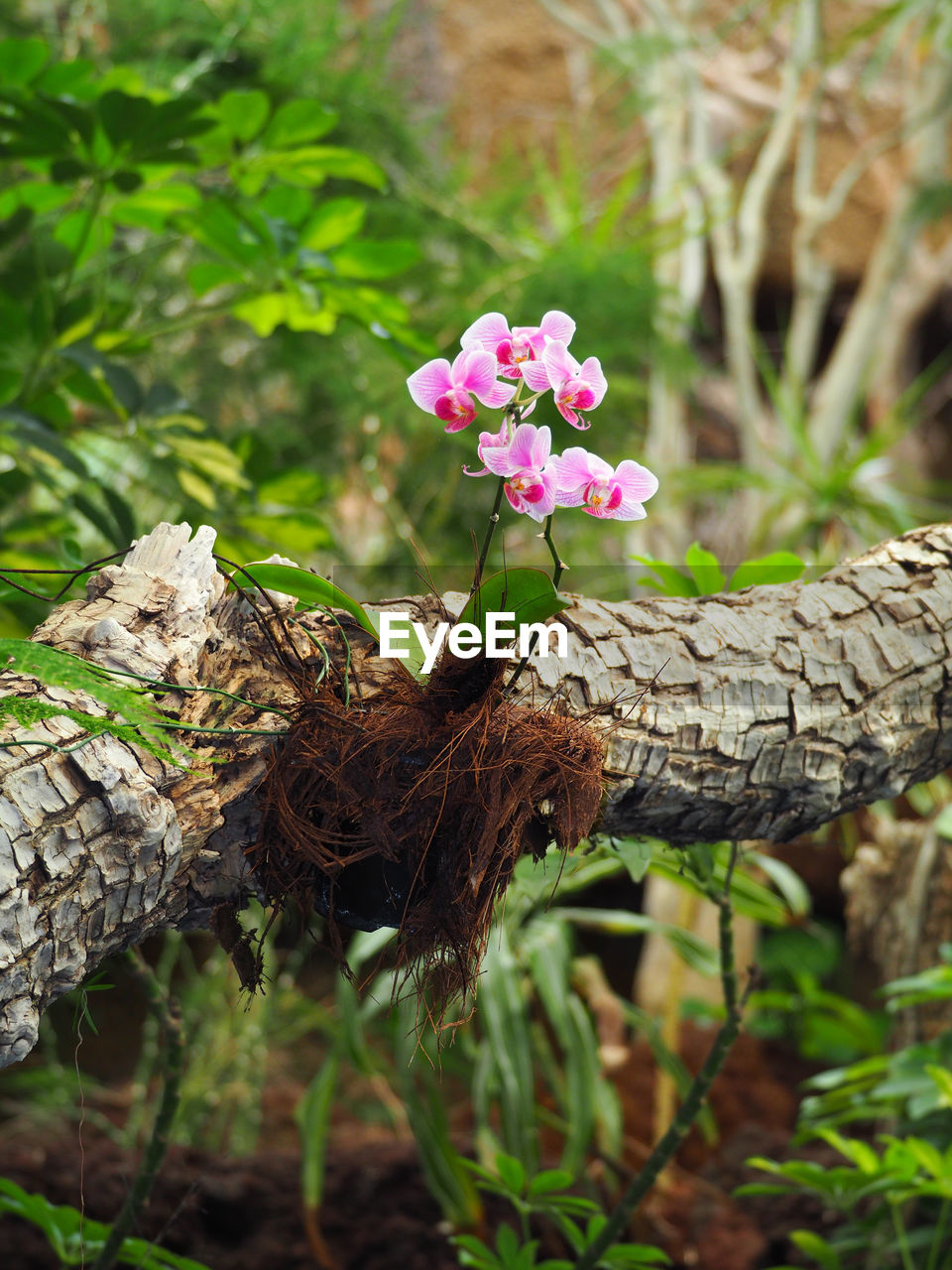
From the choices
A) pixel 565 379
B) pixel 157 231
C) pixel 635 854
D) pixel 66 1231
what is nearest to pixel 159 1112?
pixel 66 1231

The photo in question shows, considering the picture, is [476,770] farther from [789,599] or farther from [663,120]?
[663,120]

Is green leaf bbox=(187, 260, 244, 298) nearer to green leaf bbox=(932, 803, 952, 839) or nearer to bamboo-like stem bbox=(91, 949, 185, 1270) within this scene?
bamboo-like stem bbox=(91, 949, 185, 1270)

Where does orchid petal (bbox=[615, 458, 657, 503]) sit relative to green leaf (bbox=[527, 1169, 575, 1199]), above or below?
above

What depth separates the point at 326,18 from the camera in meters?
1.83

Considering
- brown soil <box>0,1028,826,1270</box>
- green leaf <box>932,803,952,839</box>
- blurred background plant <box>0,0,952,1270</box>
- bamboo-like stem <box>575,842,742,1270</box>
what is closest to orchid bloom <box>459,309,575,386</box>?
blurred background plant <box>0,0,952,1270</box>

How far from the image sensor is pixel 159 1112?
2.59 feet

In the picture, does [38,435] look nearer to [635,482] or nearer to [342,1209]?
[635,482]

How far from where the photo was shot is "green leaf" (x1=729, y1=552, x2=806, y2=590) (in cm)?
74

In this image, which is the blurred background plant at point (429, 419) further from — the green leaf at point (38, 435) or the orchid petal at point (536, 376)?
the orchid petal at point (536, 376)

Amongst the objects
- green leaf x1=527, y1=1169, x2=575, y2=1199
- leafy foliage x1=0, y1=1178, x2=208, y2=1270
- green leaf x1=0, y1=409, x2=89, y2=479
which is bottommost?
leafy foliage x1=0, y1=1178, x2=208, y2=1270

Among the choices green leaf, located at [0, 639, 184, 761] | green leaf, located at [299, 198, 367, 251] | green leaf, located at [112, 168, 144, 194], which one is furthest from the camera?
green leaf, located at [299, 198, 367, 251]

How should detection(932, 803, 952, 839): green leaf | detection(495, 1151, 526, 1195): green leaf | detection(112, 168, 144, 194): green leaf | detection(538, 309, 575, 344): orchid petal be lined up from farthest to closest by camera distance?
detection(932, 803, 952, 839): green leaf
detection(112, 168, 144, 194): green leaf
detection(495, 1151, 526, 1195): green leaf
detection(538, 309, 575, 344): orchid petal

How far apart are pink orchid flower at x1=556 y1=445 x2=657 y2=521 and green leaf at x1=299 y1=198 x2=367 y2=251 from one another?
0.66 meters

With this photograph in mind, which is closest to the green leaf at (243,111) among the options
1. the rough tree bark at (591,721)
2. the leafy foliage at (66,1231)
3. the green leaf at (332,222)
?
the green leaf at (332,222)
